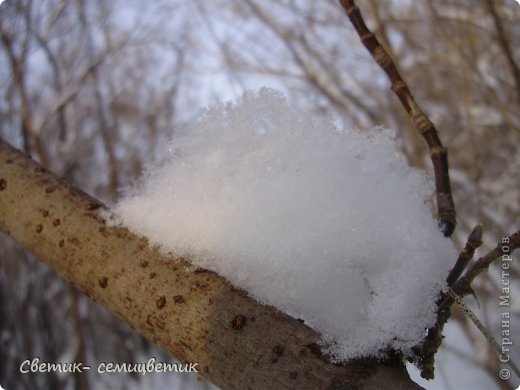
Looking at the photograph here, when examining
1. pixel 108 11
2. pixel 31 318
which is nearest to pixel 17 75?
pixel 108 11

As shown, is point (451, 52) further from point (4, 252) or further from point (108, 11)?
point (4, 252)

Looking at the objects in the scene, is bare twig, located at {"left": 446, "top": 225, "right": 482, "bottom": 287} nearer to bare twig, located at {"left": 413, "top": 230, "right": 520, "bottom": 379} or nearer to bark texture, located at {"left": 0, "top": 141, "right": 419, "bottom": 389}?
bare twig, located at {"left": 413, "top": 230, "right": 520, "bottom": 379}

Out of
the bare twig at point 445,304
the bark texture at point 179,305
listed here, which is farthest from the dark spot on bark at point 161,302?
the bare twig at point 445,304

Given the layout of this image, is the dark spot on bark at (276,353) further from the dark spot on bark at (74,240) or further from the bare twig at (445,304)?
the dark spot on bark at (74,240)

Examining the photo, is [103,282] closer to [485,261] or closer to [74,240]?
[74,240]

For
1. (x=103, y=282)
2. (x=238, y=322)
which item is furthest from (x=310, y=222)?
(x=103, y=282)

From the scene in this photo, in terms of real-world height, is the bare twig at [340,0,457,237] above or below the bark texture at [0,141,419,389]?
above

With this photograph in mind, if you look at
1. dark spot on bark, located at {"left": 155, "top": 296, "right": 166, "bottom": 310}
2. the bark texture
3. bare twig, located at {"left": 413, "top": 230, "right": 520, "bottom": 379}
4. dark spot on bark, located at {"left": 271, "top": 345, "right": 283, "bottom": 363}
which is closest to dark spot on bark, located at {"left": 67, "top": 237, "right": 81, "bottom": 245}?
the bark texture
